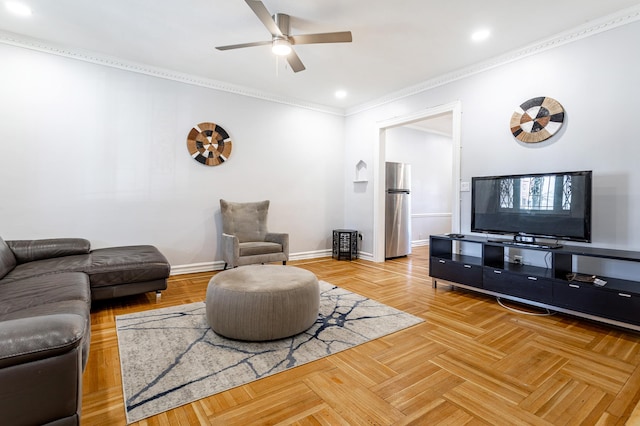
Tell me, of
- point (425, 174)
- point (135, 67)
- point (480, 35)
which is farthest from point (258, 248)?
point (425, 174)

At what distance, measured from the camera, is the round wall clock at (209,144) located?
4289 millimetres

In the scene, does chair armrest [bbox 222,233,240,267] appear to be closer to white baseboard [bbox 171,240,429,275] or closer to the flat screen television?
white baseboard [bbox 171,240,429,275]

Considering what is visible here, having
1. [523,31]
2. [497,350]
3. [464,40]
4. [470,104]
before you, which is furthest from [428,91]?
[497,350]

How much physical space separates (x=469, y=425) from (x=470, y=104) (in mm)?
3480

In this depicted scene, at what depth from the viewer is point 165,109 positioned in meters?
4.10

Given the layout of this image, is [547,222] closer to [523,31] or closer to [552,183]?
[552,183]

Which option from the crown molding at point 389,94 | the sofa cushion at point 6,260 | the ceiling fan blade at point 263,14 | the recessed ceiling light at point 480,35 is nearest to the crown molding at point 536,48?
the crown molding at point 389,94

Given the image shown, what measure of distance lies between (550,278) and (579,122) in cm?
150

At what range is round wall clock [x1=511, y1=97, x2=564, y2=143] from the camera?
3.07 m

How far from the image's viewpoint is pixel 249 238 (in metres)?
4.50

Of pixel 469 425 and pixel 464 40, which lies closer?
pixel 469 425

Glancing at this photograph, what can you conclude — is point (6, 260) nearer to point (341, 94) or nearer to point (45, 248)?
point (45, 248)

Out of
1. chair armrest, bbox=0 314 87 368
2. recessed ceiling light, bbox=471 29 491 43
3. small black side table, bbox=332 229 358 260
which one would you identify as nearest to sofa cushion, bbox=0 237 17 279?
chair armrest, bbox=0 314 87 368

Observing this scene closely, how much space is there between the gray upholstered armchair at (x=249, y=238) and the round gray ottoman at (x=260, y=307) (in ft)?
4.98
